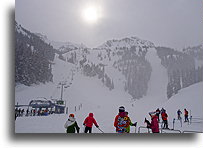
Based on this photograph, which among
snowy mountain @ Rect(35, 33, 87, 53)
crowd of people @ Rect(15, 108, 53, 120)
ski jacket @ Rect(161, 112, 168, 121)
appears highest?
snowy mountain @ Rect(35, 33, 87, 53)

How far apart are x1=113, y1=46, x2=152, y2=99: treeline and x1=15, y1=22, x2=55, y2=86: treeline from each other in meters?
1.73

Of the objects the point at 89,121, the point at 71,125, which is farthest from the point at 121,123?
the point at 71,125

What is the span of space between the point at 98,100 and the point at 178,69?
2.24 meters

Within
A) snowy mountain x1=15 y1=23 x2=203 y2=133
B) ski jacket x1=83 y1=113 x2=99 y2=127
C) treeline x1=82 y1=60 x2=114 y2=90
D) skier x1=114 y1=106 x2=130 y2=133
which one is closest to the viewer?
skier x1=114 y1=106 x2=130 y2=133

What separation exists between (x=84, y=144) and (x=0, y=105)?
2.06 m

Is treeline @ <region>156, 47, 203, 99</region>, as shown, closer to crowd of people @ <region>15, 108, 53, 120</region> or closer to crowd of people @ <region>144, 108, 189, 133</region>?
crowd of people @ <region>144, 108, 189, 133</region>

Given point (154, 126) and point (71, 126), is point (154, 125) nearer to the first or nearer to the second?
point (154, 126)

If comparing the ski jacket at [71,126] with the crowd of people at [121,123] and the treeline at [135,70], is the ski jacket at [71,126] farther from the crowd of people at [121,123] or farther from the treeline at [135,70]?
the treeline at [135,70]

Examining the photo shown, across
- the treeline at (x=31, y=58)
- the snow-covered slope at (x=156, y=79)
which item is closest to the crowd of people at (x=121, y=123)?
the snow-covered slope at (x=156, y=79)

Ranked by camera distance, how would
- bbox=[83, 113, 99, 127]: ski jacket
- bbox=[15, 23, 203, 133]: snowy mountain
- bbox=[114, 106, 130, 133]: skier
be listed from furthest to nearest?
bbox=[15, 23, 203, 133]: snowy mountain < bbox=[83, 113, 99, 127]: ski jacket < bbox=[114, 106, 130, 133]: skier

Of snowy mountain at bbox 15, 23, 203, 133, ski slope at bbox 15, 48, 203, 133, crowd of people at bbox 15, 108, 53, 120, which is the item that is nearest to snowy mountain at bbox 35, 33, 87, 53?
snowy mountain at bbox 15, 23, 203, 133

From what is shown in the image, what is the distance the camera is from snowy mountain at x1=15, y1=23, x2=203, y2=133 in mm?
4449

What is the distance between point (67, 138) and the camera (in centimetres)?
416

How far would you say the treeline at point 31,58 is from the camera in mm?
4461
